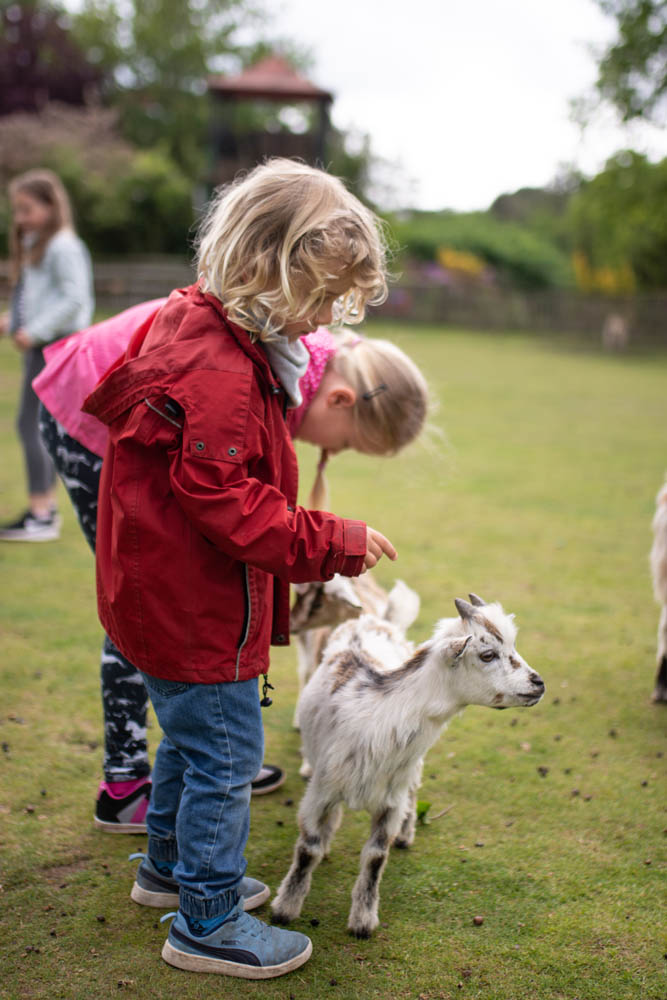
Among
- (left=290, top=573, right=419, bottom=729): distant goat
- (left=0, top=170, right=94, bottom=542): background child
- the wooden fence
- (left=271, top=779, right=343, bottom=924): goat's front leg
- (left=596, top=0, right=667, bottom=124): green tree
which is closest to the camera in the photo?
(left=271, top=779, right=343, bottom=924): goat's front leg

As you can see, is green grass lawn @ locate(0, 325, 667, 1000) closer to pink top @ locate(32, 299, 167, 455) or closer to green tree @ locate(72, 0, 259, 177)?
pink top @ locate(32, 299, 167, 455)

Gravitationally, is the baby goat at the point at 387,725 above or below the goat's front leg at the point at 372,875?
above

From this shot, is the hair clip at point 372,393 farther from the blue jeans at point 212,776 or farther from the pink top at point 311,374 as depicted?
the blue jeans at point 212,776

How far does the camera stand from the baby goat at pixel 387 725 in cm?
257

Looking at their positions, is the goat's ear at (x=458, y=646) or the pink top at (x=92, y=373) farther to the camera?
the pink top at (x=92, y=373)

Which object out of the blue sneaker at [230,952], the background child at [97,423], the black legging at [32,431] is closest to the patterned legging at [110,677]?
Result: the background child at [97,423]

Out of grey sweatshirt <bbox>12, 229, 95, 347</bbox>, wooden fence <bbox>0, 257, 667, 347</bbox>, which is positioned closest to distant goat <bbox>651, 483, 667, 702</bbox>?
grey sweatshirt <bbox>12, 229, 95, 347</bbox>

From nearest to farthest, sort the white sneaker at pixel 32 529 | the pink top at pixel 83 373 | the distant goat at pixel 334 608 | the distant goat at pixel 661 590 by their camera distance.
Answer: the pink top at pixel 83 373 → the distant goat at pixel 334 608 → the distant goat at pixel 661 590 → the white sneaker at pixel 32 529

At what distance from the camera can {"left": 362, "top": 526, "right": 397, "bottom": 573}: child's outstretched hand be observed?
89.3 inches

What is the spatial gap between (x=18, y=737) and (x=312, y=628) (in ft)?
4.29

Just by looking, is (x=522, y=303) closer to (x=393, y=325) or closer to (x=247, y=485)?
(x=393, y=325)

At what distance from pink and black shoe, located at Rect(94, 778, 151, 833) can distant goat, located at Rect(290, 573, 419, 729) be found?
2.18ft

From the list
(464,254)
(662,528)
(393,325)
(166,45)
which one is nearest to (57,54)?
(166,45)

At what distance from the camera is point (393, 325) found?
27.9 m
